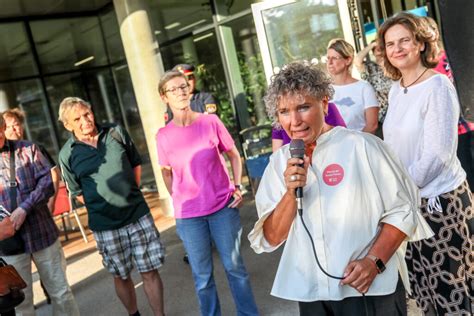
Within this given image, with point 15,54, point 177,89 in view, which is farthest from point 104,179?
point 15,54

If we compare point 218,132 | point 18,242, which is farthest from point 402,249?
point 18,242

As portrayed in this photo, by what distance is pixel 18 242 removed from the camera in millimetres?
3691

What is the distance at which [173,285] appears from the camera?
499 cm

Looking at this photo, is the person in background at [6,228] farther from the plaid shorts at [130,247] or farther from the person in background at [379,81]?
the person in background at [379,81]

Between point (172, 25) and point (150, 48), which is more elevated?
point (172, 25)

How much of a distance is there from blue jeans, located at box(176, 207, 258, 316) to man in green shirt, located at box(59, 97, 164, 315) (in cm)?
47

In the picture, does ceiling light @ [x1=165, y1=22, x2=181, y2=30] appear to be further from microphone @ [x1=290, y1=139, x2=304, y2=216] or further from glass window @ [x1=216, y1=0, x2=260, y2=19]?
microphone @ [x1=290, y1=139, x2=304, y2=216]

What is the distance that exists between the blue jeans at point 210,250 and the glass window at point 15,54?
8444 millimetres

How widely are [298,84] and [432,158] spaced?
94 centimetres

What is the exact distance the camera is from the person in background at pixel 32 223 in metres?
3.70

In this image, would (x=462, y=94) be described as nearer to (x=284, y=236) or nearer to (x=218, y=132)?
(x=284, y=236)

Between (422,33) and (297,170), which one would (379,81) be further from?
(297,170)

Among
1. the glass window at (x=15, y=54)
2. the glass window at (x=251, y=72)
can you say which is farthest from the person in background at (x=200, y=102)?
the glass window at (x=15, y=54)

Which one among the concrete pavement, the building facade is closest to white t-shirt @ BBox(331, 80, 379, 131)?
the concrete pavement
